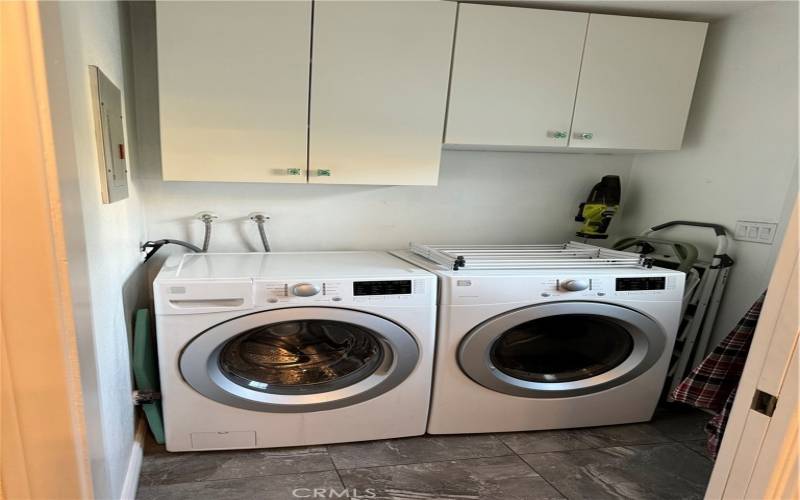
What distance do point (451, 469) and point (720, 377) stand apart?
95cm

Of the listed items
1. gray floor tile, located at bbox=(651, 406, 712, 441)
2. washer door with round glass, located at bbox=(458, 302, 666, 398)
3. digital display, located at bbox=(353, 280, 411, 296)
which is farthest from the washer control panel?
gray floor tile, located at bbox=(651, 406, 712, 441)

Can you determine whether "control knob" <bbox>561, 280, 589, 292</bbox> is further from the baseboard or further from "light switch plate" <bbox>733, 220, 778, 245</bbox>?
the baseboard

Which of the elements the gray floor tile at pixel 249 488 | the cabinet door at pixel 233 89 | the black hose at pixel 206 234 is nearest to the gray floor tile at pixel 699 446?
the gray floor tile at pixel 249 488

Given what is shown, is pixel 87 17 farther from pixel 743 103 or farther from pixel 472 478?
pixel 743 103

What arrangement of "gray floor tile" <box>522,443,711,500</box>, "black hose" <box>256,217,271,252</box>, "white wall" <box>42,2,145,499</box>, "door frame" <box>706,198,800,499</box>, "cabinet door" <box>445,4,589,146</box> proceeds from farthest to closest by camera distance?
"black hose" <box>256,217,271,252</box>
"cabinet door" <box>445,4,589,146</box>
"gray floor tile" <box>522,443,711,500</box>
"white wall" <box>42,2,145,499</box>
"door frame" <box>706,198,800,499</box>

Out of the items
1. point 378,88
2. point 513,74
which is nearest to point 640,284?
point 513,74

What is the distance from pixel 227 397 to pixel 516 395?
1.10m

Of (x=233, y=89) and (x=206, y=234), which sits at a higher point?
(x=233, y=89)

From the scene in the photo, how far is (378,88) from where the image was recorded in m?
1.57

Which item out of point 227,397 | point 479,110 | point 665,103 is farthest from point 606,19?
point 227,397

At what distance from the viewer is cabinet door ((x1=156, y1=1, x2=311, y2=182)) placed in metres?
1.40

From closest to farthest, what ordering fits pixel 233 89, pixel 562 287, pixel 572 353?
pixel 233 89 → pixel 562 287 → pixel 572 353

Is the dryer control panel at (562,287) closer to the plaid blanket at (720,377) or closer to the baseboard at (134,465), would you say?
the plaid blanket at (720,377)

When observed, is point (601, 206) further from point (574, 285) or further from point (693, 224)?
point (574, 285)
